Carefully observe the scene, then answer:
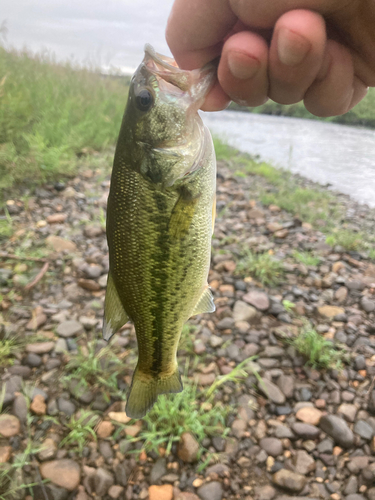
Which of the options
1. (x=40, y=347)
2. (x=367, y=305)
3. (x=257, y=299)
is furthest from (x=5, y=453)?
(x=367, y=305)

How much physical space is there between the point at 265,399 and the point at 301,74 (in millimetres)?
2343

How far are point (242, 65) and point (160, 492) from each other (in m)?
2.38

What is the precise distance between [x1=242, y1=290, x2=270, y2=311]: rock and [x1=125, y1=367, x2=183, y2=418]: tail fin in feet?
6.77

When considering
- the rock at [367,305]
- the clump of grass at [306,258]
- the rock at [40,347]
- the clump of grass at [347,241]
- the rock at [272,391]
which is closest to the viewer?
the rock at [272,391]

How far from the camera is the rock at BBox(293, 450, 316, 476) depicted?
7.61ft

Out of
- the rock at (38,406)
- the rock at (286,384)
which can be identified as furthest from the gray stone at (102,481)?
the rock at (286,384)

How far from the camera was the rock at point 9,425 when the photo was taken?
7.54ft

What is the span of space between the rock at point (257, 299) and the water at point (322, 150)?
6393mm

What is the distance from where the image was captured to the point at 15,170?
5035mm

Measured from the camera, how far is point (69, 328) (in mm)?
3113

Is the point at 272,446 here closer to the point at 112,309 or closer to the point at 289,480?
the point at 289,480

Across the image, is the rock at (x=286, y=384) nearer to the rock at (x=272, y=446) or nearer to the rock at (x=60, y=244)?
the rock at (x=272, y=446)

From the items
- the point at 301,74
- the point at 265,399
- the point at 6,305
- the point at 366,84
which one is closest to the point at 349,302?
the point at 265,399

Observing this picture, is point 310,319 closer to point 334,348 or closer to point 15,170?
point 334,348
